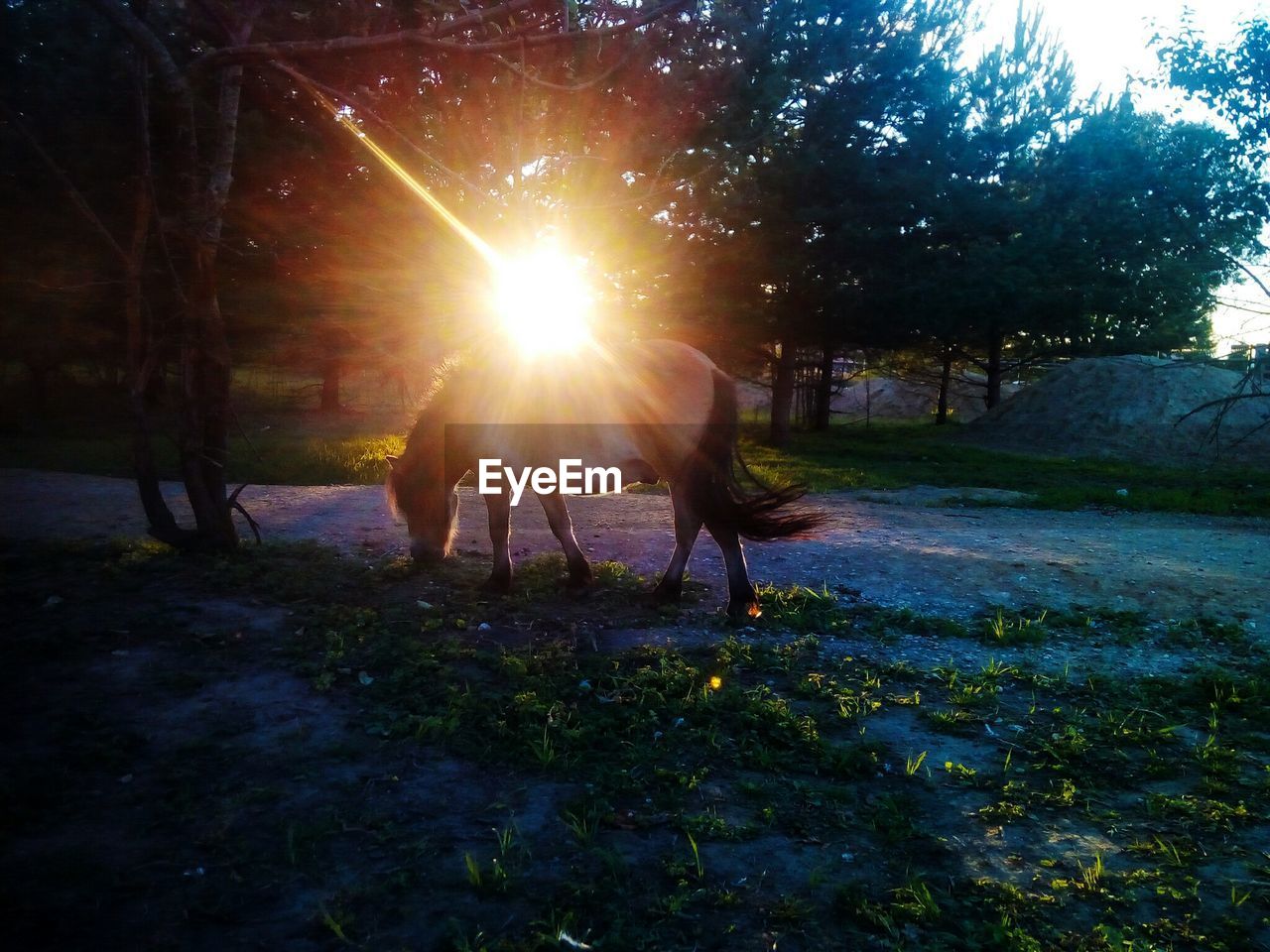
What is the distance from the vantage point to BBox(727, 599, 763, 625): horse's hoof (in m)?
5.33

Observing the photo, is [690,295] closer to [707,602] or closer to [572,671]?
[707,602]

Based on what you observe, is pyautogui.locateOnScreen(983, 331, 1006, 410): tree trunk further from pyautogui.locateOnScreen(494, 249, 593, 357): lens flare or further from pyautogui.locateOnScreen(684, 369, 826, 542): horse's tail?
pyautogui.locateOnScreen(684, 369, 826, 542): horse's tail

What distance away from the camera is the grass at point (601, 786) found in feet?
7.86

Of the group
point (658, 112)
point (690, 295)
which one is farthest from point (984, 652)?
point (690, 295)

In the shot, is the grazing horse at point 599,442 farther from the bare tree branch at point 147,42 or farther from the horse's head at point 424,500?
the bare tree branch at point 147,42

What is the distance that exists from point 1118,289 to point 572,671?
65.9 ft

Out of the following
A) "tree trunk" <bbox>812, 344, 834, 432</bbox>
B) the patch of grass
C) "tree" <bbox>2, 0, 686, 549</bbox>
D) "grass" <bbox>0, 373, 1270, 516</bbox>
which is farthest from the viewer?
"tree trunk" <bbox>812, 344, 834, 432</bbox>

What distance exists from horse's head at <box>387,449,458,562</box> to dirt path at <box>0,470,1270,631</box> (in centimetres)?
78

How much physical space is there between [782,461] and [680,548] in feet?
32.1

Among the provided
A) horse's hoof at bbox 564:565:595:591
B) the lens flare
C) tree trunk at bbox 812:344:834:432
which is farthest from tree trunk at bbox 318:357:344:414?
horse's hoof at bbox 564:565:595:591

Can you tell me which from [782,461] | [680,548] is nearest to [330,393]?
[782,461]

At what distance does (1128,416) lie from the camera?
61.0ft

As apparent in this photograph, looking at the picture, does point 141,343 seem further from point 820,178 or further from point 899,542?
point 820,178

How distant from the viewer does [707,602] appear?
5723mm
